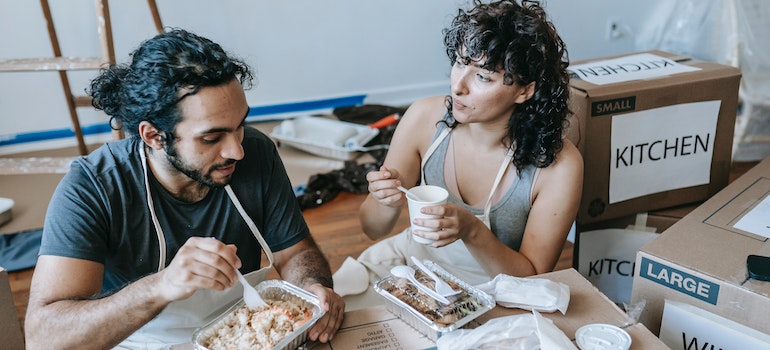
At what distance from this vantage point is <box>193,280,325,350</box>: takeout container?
42.3 inches

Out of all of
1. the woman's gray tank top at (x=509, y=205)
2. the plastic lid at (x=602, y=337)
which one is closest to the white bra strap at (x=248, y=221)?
the woman's gray tank top at (x=509, y=205)

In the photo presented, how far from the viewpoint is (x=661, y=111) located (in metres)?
1.77

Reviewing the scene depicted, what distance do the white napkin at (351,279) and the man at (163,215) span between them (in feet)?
0.76

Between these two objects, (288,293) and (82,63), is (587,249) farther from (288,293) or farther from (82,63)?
(82,63)

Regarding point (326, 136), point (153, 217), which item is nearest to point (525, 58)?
point (153, 217)

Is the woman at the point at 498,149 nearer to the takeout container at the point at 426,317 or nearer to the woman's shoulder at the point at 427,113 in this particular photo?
the woman's shoulder at the point at 427,113

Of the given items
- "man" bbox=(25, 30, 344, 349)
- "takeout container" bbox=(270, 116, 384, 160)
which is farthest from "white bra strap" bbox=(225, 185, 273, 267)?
"takeout container" bbox=(270, 116, 384, 160)

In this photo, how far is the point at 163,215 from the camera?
138 cm

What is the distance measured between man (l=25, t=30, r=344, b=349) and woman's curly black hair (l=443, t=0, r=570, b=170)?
52cm

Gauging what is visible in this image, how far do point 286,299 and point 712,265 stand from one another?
829 millimetres

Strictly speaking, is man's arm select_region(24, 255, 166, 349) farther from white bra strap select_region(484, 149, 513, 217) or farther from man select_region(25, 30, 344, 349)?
white bra strap select_region(484, 149, 513, 217)

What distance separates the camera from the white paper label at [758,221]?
54.6 inches

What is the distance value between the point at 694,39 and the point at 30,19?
10.8ft

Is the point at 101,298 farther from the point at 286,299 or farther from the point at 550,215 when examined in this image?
the point at 550,215
